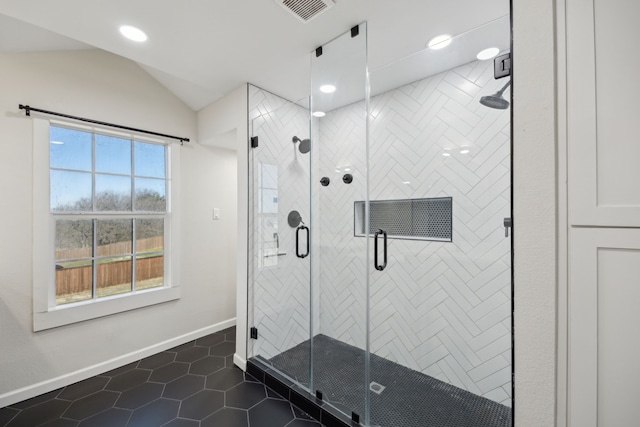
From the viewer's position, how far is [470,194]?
1927 millimetres

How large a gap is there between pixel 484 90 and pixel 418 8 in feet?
2.53

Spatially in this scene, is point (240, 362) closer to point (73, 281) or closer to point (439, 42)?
point (73, 281)

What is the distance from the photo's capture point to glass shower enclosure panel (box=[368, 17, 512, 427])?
176 centimetres

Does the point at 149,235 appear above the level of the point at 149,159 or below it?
below

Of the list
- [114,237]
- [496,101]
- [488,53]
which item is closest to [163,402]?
[114,237]

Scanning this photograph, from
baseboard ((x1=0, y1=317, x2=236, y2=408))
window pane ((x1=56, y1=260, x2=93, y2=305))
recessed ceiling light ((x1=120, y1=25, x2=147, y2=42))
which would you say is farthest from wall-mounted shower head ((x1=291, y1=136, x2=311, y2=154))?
baseboard ((x1=0, y1=317, x2=236, y2=408))

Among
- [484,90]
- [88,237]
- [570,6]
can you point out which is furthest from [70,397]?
[484,90]

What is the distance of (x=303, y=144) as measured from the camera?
2.38m

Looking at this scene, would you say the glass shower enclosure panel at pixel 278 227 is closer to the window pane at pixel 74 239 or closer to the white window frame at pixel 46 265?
the white window frame at pixel 46 265

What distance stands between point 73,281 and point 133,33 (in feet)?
6.59

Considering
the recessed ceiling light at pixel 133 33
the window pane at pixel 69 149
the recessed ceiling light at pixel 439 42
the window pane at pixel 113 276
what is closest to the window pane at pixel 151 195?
the window pane at pixel 69 149

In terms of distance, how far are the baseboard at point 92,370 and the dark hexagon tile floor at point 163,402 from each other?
37 millimetres

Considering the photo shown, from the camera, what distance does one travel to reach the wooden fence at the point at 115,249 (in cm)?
213

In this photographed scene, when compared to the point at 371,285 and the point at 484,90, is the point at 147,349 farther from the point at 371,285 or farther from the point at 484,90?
the point at 484,90
